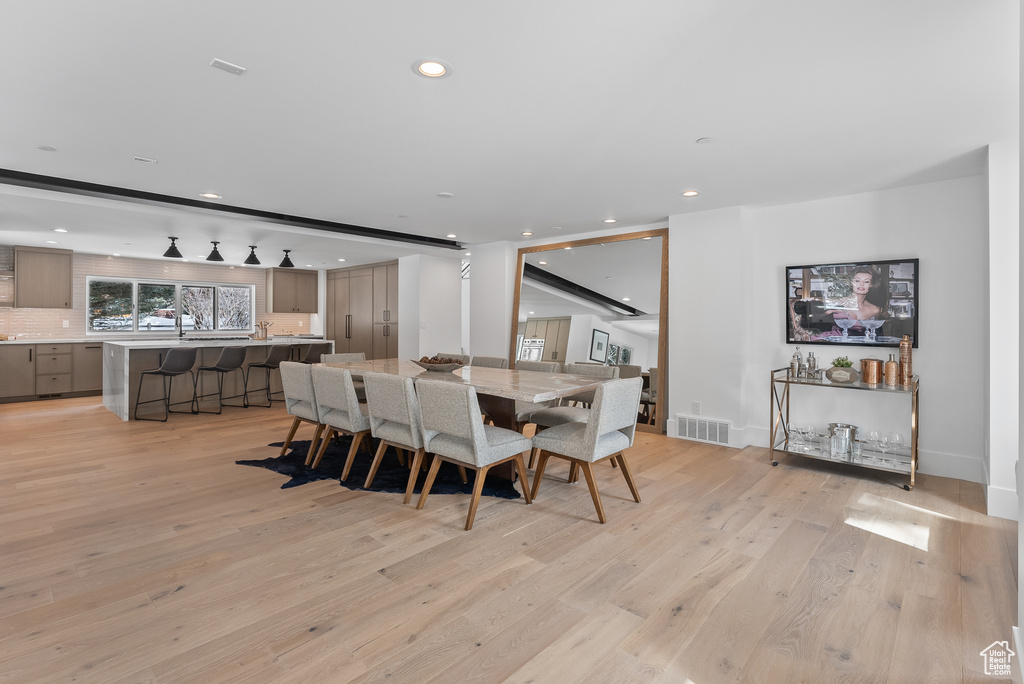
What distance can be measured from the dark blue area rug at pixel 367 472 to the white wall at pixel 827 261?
2.55 m

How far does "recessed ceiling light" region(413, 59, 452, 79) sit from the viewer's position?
2.23 meters

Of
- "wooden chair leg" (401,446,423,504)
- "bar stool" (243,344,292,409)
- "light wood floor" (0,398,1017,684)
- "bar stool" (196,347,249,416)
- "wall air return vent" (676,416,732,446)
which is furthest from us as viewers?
"bar stool" (243,344,292,409)

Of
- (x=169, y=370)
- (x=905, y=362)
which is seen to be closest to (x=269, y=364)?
(x=169, y=370)

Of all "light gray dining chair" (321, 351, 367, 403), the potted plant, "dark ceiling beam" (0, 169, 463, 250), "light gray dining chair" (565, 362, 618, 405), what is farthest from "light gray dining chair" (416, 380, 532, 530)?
"dark ceiling beam" (0, 169, 463, 250)

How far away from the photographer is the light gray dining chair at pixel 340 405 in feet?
11.7

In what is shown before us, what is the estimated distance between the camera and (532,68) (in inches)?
89.8

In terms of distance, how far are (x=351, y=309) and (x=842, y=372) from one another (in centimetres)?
792

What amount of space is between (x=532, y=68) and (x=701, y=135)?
1316 mm

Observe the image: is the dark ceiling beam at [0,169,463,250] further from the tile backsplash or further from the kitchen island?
the tile backsplash

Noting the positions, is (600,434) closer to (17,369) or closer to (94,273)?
(17,369)

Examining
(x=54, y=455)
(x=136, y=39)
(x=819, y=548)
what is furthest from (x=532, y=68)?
(x=54, y=455)

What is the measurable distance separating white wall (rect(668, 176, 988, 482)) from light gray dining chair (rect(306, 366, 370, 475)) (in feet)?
10.8

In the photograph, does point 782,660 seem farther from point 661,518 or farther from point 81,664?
point 81,664

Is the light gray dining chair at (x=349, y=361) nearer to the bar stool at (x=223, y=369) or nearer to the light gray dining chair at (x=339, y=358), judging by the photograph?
the light gray dining chair at (x=339, y=358)
